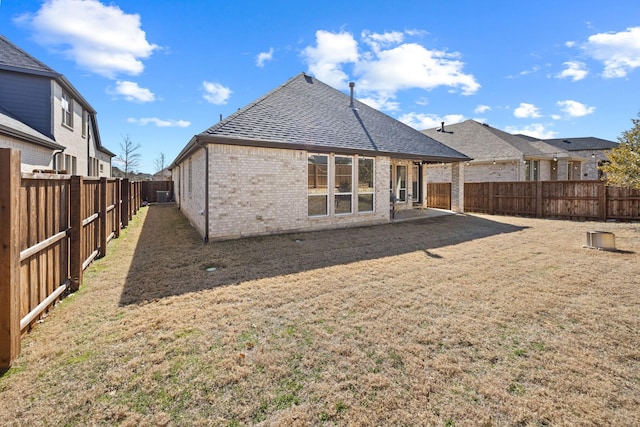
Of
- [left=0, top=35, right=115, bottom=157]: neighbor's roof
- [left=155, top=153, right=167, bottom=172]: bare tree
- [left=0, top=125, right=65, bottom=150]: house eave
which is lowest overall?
[left=0, top=125, right=65, bottom=150]: house eave

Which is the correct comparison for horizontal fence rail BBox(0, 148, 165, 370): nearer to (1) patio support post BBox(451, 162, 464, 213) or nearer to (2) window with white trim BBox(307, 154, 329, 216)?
(2) window with white trim BBox(307, 154, 329, 216)

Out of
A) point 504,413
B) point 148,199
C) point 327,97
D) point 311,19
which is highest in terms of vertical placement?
point 311,19

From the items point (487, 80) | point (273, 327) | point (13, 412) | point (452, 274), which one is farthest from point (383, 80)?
point (13, 412)

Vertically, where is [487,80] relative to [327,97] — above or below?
above

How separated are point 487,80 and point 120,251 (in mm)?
19946

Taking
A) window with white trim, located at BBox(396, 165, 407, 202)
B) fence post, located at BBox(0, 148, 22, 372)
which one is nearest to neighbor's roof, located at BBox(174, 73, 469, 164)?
window with white trim, located at BBox(396, 165, 407, 202)

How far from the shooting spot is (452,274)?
5.54 meters

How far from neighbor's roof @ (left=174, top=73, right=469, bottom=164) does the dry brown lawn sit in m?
4.29

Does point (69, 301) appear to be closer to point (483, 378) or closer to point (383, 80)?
point (483, 378)

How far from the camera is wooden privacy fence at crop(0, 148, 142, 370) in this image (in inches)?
104

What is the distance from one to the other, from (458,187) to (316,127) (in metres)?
9.07

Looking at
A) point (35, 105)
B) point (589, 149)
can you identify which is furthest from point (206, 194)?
point (589, 149)

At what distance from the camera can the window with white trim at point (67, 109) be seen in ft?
45.1

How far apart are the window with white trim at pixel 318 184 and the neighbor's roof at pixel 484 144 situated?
14.5 metres
